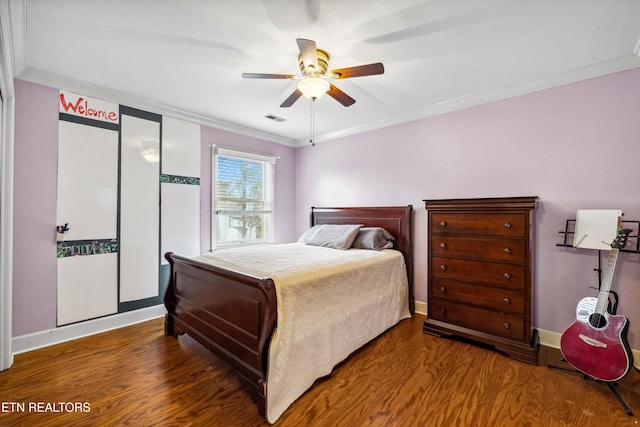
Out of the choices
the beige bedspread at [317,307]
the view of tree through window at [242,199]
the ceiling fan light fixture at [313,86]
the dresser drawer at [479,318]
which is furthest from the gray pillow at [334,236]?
the ceiling fan light fixture at [313,86]

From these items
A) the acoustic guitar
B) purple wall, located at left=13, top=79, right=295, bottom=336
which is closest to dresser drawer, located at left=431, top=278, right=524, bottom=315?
the acoustic guitar

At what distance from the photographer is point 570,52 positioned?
2152mm

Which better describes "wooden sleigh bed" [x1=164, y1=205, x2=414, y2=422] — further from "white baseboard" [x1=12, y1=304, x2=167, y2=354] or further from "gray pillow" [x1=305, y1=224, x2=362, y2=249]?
"gray pillow" [x1=305, y1=224, x2=362, y2=249]

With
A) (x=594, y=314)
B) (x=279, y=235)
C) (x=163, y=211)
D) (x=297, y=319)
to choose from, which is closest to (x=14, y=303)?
(x=163, y=211)

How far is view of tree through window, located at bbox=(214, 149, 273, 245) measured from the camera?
391cm

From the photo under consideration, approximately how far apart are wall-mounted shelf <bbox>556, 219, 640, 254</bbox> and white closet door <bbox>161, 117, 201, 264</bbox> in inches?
156

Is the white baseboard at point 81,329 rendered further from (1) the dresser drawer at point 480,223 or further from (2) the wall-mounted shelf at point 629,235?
(2) the wall-mounted shelf at point 629,235

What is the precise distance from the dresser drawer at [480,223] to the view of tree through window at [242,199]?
2.65 m

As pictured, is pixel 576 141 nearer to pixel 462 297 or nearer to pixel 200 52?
pixel 462 297

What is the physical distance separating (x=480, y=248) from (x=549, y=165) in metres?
1.01

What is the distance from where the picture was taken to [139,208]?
10.2 ft

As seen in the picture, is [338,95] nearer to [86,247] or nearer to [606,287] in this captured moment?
[606,287]

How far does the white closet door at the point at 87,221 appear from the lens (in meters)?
2.64

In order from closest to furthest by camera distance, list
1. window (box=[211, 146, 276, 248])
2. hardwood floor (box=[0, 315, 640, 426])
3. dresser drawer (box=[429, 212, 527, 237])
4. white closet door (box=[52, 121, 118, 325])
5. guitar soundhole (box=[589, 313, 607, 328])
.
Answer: hardwood floor (box=[0, 315, 640, 426]) < guitar soundhole (box=[589, 313, 607, 328]) < dresser drawer (box=[429, 212, 527, 237]) < white closet door (box=[52, 121, 118, 325]) < window (box=[211, 146, 276, 248])
